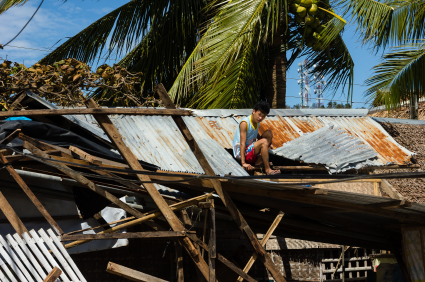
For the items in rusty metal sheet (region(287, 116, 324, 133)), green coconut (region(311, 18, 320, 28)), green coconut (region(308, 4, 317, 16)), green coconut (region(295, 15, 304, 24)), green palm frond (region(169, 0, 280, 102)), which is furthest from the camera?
green coconut (region(311, 18, 320, 28))

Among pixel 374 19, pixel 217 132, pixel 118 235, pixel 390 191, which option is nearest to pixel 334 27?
pixel 374 19

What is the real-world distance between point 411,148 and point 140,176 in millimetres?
6030

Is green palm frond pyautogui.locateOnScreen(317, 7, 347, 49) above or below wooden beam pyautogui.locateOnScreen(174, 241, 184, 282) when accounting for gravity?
above

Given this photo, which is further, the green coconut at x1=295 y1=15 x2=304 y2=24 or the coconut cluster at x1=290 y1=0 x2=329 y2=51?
the green coconut at x1=295 y1=15 x2=304 y2=24

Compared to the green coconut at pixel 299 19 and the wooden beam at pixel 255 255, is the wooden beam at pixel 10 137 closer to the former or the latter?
the wooden beam at pixel 255 255

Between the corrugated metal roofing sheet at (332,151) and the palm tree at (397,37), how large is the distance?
4.10m

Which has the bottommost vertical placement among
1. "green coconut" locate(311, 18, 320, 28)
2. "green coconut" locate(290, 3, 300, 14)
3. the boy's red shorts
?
the boy's red shorts

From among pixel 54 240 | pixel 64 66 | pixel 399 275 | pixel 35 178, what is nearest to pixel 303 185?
pixel 54 240

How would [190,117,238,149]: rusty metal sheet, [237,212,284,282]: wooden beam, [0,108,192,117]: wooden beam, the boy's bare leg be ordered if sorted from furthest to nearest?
[190,117,238,149]: rusty metal sheet < the boy's bare leg < [237,212,284,282]: wooden beam < [0,108,192,117]: wooden beam

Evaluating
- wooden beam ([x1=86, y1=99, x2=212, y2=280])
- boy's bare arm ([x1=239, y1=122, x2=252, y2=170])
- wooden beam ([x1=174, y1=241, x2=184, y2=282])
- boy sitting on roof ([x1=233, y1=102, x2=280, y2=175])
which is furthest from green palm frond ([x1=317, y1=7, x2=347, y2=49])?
wooden beam ([x1=86, y1=99, x2=212, y2=280])

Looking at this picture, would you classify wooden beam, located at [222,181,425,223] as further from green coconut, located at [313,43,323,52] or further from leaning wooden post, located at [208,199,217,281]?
green coconut, located at [313,43,323,52]

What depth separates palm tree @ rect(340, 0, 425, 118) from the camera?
8.93 metres

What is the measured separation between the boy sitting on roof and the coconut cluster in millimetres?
5435

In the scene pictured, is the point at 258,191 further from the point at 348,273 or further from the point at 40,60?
the point at 40,60
